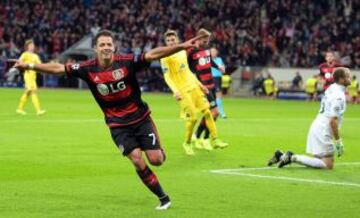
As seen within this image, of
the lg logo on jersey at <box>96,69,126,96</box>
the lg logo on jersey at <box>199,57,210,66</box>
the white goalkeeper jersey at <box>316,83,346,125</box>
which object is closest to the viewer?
the lg logo on jersey at <box>96,69,126,96</box>

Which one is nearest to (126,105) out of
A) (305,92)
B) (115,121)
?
(115,121)

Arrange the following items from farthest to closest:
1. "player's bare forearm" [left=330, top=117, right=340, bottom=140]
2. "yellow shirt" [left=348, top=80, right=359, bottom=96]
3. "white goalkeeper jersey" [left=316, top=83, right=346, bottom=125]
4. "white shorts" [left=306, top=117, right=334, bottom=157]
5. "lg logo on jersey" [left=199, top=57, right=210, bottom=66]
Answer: "yellow shirt" [left=348, top=80, right=359, bottom=96], "lg logo on jersey" [left=199, top=57, right=210, bottom=66], "white shorts" [left=306, top=117, right=334, bottom=157], "white goalkeeper jersey" [left=316, top=83, right=346, bottom=125], "player's bare forearm" [left=330, top=117, right=340, bottom=140]

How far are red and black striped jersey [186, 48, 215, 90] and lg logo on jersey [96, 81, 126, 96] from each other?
8721mm

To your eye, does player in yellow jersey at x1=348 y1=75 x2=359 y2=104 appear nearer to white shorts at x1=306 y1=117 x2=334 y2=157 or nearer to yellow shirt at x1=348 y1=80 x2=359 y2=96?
yellow shirt at x1=348 y1=80 x2=359 y2=96

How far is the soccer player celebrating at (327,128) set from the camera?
1529cm

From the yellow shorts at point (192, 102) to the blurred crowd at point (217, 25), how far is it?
28255 millimetres

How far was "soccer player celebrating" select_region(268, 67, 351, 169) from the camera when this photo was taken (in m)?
15.3

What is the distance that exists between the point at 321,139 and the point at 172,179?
2.82 m

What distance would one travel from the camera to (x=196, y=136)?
19562 mm

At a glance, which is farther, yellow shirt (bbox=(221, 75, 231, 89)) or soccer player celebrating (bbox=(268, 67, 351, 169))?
yellow shirt (bbox=(221, 75, 231, 89))

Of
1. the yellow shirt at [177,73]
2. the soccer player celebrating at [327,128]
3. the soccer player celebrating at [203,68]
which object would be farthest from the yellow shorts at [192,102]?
the soccer player celebrating at [327,128]

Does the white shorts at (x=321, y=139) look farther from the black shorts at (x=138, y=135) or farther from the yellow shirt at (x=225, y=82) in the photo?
the yellow shirt at (x=225, y=82)

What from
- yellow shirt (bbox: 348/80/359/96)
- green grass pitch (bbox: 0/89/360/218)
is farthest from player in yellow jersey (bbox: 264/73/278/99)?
green grass pitch (bbox: 0/89/360/218)

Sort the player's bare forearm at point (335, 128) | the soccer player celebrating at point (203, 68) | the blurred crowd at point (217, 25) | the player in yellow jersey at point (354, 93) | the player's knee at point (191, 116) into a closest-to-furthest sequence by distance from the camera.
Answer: the player's bare forearm at point (335, 128) < the player's knee at point (191, 116) < the soccer player celebrating at point (203, 68) < the player in yellow jersey at point (354, 93) < the blurred crowd at point (217, 25)
